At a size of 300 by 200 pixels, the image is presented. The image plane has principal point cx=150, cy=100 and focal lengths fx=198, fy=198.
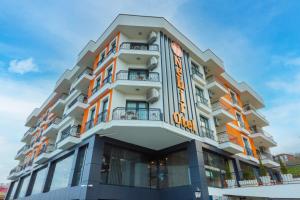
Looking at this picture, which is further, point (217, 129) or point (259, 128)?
point (259, 128)

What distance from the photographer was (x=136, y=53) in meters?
15.3

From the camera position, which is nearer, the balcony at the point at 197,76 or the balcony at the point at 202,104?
the balcony at the point at 202,104

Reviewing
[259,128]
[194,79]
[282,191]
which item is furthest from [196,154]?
[259,128]

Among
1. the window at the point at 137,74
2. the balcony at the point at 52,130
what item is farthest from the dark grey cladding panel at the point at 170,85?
the balcony at the point at 52,130

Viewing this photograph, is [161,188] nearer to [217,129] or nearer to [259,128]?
[217,129]

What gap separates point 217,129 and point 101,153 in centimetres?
1173

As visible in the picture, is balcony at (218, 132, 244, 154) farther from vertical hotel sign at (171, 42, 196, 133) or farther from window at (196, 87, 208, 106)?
vertical hotel sign at (171, 42, 196, 133)

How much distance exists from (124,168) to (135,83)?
230 inches

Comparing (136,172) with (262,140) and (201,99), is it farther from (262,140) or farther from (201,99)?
(262,140)

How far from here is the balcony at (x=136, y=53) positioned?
15297 millimetres

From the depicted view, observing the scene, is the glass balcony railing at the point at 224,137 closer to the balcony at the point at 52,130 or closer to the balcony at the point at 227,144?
the balcony at the point at 227,144

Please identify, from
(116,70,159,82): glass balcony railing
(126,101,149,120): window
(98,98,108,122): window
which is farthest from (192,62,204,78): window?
(98,98,108,122): window

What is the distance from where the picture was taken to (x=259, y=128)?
26.7 m

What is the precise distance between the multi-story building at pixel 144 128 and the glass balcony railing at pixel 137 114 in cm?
7
